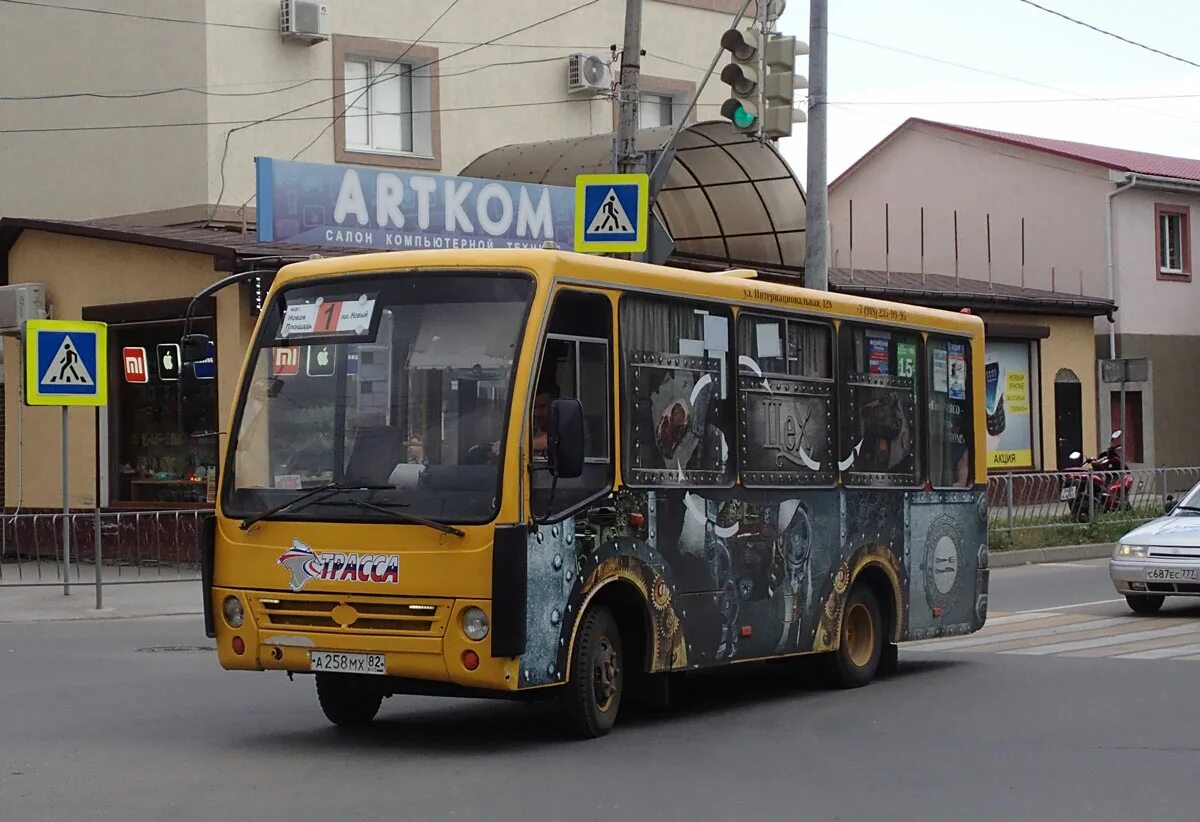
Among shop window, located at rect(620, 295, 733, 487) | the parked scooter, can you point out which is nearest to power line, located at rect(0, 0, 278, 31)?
the parked scooter

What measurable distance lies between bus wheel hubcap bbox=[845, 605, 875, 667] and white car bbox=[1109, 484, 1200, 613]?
18.2ft

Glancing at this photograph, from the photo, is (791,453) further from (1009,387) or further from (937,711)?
(1009,387)

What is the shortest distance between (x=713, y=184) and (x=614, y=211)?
11.8 meters

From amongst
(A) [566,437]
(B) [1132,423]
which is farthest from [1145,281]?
(A) [566,437]

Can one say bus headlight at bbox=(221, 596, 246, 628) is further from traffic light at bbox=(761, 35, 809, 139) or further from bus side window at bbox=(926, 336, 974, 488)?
traffic light at bbox=(761, 35, 809, 139)

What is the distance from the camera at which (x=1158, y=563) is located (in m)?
18.1

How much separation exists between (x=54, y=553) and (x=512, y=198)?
8.16m

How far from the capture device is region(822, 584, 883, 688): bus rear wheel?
13.2 m

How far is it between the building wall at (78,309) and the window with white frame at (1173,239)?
86.7ft

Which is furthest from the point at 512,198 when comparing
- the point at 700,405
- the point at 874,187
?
the point at 874,187

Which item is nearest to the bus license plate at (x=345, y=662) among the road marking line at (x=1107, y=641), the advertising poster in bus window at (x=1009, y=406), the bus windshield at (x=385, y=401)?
the bus windshield at (x=385, y=401)

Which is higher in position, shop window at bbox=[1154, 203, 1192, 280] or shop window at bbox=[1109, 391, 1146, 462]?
shop window at bbox=[1154, 203, 1192, 280]

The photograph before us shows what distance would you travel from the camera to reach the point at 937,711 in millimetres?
11945

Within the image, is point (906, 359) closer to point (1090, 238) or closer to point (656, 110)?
point (656, 110)
